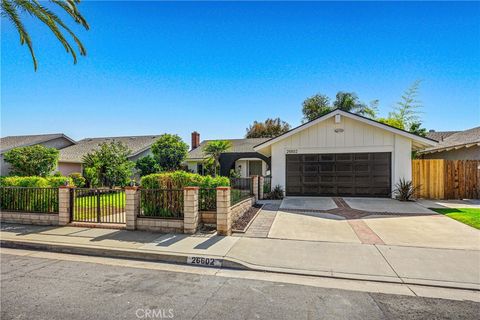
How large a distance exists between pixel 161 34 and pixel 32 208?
28.3 feet

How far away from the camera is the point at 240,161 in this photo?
75.4 ft

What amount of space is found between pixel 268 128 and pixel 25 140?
28.0 m

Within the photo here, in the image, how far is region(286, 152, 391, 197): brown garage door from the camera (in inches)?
522

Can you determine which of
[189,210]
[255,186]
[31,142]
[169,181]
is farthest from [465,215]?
[31,142]

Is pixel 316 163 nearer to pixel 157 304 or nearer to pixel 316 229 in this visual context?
pixel 316 229

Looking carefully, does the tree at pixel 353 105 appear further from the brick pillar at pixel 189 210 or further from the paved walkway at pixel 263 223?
the brick pillar at pixel 189 210

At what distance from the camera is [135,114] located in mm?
17516

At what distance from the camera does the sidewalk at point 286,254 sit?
4.47 m

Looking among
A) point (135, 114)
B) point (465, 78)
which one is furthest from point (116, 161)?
point (465, 78)

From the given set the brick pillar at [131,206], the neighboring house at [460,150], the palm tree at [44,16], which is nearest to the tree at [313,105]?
the neighboring house at [460,150]

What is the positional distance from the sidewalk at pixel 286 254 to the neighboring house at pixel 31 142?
48.0ft

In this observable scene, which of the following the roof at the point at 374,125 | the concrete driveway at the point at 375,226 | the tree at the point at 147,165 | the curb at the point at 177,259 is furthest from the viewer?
the tree at the point at 147,165

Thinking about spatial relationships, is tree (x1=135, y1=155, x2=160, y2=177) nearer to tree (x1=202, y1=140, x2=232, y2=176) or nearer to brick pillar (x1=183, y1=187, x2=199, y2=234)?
tree (x1=202, y1=140, x2=232, y2=176)

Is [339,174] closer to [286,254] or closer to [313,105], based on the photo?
[286,254]
